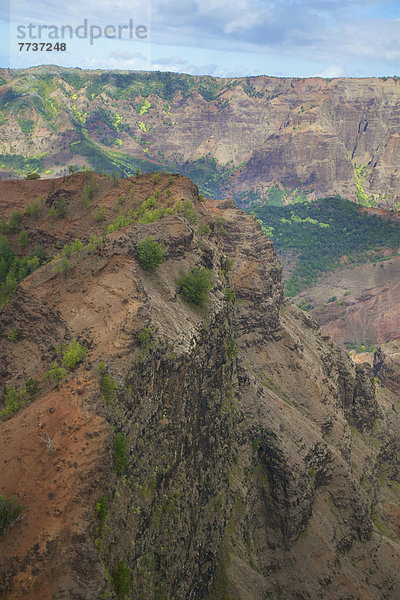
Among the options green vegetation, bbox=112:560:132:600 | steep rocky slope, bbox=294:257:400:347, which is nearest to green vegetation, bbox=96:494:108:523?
green vegetation, bbox=112:560:132:600

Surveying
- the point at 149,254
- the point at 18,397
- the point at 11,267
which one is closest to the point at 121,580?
the point at 18,397

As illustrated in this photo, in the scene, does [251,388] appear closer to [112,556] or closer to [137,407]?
[137,407]

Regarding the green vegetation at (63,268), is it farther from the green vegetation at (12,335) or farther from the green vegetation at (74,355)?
the green vegetation at (74,355)

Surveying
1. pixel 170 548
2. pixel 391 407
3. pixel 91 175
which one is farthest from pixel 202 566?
pixel 391 407

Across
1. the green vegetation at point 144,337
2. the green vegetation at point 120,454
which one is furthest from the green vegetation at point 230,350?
Result: the green vegetation at point 120,454

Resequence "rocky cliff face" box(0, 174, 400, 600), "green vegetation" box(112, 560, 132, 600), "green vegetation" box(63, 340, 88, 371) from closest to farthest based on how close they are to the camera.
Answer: "green vegetation" box(112, 560, 132, 600) < "rocky cliff face" box(0, 174, 400, 600) < "green vegetation" box(63, 340, 88, 371)

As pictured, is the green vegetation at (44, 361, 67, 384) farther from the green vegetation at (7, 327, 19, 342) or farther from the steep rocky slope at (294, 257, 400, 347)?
the steep rocky slope at (294, 257, 400, 347)
